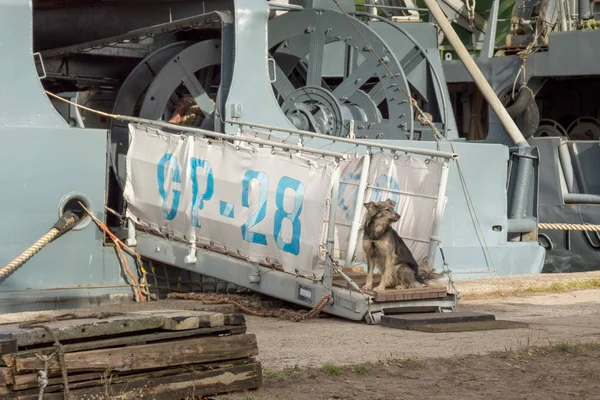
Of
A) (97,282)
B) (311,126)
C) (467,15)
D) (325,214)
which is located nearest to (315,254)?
(325,214)

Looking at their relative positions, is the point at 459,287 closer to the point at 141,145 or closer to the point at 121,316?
the point at 141,145

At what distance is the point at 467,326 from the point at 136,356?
408cm

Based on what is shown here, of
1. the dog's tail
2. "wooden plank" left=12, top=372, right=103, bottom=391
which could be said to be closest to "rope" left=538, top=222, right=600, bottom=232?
the dog's tail

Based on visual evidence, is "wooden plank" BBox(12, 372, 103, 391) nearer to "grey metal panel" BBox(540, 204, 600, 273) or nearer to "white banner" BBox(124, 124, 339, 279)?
"white banner" BBox(124, 124, 339, 279)

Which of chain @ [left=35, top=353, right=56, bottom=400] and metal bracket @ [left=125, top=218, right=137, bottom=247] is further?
metal bracket @ [left=125, top=218, right=137, bottom=247]

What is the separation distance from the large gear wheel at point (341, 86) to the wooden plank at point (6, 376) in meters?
10.6

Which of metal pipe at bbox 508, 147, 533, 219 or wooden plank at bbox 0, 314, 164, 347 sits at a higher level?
metal pipe at bbox 508, 147, 533, 219

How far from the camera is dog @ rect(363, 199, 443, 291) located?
34.4 ft

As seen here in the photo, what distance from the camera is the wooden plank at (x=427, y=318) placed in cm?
1000

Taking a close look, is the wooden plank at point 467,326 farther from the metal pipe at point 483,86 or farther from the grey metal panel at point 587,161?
the grey metal panel at point 587,161

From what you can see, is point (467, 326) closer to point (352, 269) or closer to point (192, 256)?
point (352, 269)

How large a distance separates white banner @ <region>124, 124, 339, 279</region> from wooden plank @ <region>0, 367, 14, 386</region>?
4.85 meters

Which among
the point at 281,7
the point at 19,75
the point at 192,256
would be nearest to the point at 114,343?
the point at 192,256

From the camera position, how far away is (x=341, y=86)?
1805 centimetres
